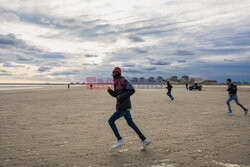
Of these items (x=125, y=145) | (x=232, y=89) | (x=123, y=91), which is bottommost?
(x=125, y=145)

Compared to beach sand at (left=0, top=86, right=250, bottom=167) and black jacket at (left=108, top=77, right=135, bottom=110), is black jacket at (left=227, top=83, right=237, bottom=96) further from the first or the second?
black jacket at (left=108, top=77, right=135, bottom=110)

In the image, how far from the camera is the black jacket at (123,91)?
4914 millimetres

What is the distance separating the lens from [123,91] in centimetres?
500

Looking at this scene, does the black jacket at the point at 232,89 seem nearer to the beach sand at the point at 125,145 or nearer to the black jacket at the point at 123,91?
the beach sand at the point at 125,145

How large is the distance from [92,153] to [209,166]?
2803 mm

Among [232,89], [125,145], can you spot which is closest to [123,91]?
[125,145]

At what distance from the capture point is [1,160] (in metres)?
4.57

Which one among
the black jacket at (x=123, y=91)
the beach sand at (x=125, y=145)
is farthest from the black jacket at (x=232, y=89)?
the black jacket at (x=123, y=91)

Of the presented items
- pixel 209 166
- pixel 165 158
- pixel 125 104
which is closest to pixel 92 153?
pixel 125 104

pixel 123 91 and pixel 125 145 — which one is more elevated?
pixel 123 91

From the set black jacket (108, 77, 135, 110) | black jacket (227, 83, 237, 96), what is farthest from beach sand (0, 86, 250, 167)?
black jacket (227, 83, 237, 96)

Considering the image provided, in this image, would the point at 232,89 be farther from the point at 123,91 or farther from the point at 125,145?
the point at 123,91

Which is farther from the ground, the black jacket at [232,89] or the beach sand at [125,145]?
the black jacket at [232,89]

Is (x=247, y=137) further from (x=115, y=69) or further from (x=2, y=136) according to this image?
(x=2, y=136)
